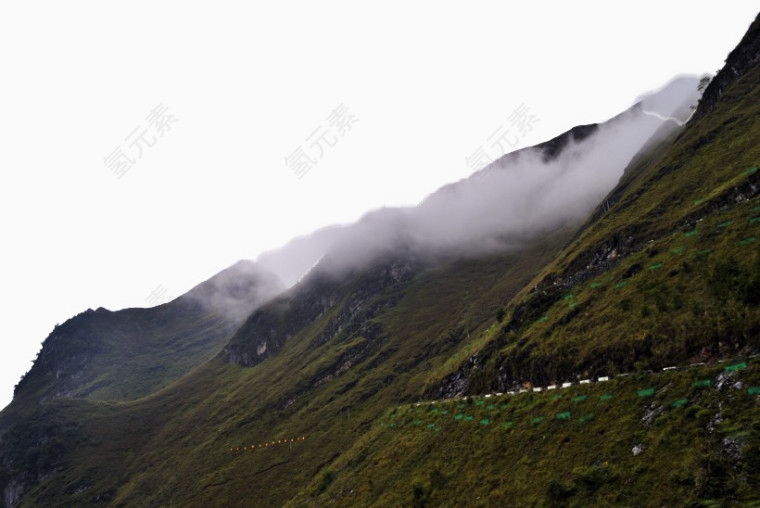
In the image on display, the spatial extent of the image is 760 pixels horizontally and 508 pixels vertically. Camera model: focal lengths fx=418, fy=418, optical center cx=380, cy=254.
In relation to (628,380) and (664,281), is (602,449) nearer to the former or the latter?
(628,380)

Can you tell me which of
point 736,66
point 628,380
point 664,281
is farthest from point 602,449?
point 736,66

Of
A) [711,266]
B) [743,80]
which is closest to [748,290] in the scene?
[711,266]

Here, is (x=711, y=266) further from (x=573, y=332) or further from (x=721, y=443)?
(x=721, y=443)

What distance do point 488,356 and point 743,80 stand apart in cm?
11849

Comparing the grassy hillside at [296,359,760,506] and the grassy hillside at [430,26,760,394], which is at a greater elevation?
the grassy hillside at [296,359,760,506]

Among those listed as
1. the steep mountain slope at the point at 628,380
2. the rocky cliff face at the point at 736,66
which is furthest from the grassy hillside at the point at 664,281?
the rocky cliff face at the point at 736,66

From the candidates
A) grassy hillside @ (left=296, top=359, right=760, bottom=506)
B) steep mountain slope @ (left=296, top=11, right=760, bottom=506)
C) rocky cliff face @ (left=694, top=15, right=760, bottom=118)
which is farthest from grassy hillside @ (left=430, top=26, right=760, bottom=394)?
grassy hillside @ (left=296, top=359, right=760, bottom=506)

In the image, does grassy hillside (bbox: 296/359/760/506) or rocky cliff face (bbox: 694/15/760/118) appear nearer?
grassy hillside (bbox: 296/359/760/506)

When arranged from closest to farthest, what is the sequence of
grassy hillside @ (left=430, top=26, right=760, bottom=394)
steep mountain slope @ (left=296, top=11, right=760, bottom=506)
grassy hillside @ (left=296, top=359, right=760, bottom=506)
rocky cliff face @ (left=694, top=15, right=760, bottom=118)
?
grassy hillside @ (left=296, top=359, right=760, bottom=506) → steep mountain slope @ (left=296, top=11, right=760, bottom=506) → grassy hillside @ (left=430, top=26, right=760, bottom=394) → rocky cliff face @ (left=694, top=15, right=760, bottom=118)

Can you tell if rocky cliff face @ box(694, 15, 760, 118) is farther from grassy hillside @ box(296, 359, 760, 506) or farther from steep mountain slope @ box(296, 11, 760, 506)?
grassy hillside @ box(296, 359, 760, 506)

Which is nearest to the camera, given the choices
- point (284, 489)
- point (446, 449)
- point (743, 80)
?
point (446, 449)

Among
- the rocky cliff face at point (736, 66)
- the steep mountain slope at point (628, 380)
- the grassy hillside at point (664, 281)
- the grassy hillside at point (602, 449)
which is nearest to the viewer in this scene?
the grassy hillside at point (602, 449)

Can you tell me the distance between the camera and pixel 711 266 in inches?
2304

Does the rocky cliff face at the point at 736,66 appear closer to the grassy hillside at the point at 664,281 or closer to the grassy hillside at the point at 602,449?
the grassy hillside at the point at 664,281
